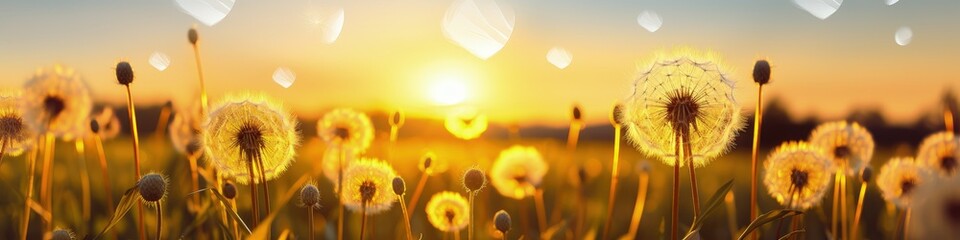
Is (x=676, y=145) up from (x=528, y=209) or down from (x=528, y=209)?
up

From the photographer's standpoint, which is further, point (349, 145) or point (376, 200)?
point (349, 145)

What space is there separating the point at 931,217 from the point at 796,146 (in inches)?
78.5

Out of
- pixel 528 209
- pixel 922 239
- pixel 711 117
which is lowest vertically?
pixel 528 209

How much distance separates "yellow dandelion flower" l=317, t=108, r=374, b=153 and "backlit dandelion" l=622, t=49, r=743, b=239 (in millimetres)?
1522

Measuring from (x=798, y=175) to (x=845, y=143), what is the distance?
0.91 metres

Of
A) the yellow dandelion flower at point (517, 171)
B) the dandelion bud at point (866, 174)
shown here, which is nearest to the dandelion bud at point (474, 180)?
the dandelion bud at point (866, 174)

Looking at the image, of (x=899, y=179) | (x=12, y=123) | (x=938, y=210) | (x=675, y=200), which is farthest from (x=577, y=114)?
(x=938, y=210)

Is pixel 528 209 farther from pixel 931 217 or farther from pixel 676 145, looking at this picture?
pixel 931 217

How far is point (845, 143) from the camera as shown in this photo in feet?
12.3

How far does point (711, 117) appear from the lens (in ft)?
9.16

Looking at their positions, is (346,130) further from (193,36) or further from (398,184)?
(398,184)

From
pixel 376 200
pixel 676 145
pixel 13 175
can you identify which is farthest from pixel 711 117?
pixel 13 175

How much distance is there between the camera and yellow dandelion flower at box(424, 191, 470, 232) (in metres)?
3.32

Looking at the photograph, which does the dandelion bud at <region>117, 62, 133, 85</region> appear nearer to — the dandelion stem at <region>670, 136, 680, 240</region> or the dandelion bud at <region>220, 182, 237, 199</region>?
the dandelion bud at <region>220, 182, 237, 199</region>
